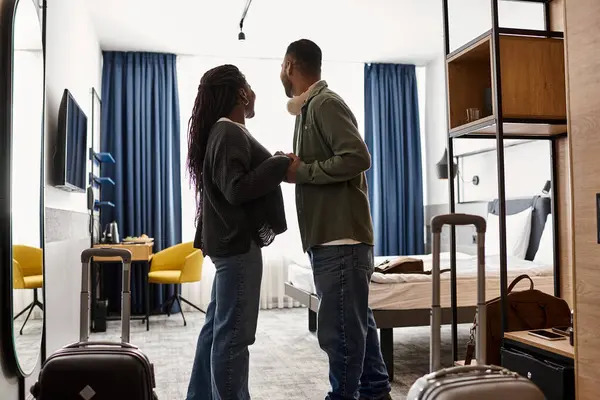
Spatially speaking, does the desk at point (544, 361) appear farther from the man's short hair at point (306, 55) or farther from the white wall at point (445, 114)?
the white wall at point (445, 114)

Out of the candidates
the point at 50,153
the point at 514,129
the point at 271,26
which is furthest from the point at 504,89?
the point at 271,26

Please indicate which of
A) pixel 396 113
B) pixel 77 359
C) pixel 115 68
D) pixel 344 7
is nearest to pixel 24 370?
pixel 77 359

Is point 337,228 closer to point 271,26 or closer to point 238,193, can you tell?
point 238,193

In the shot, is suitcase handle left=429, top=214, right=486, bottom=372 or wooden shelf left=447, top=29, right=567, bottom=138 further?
wooden shelf left=447, top=29, right=567, bottom=138

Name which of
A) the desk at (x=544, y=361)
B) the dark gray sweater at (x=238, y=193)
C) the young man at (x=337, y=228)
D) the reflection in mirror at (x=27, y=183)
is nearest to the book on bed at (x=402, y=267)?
the desk at (x=544, y=361)

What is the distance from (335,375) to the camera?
7.18ft

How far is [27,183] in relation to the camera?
2730 mm

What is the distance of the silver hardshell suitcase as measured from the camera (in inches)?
59.7

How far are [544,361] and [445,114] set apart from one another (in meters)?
4.21

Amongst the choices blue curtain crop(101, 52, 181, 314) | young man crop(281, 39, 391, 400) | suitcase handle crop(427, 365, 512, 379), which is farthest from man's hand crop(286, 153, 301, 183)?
blue curtain crop(101, 52, 181, 314)

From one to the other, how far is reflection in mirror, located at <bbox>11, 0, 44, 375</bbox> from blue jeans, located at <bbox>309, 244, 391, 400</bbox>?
134 centimetres

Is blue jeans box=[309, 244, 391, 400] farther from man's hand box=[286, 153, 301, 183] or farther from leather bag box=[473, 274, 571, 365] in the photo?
leather bag box=[473, 274, 571, 365]

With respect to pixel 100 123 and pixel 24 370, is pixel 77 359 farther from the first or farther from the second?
pixel 100 123

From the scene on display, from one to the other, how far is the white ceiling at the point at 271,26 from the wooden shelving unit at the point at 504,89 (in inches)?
87.9
